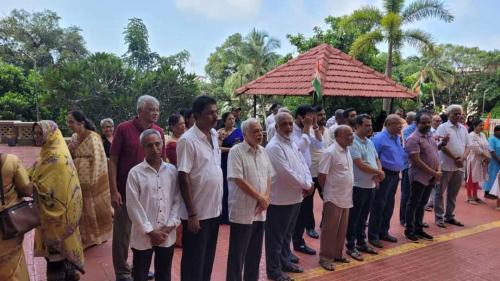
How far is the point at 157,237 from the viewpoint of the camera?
3.01 m

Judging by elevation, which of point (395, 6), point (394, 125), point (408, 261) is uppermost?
point (395, 6)

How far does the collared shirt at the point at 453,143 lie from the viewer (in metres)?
6.36

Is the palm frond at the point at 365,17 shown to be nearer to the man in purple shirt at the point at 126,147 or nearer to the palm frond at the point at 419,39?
the palm frond at the point at 419,39

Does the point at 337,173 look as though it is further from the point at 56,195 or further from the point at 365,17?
the point at 365,17

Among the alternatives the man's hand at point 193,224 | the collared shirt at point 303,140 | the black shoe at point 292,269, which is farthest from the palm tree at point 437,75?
the man's hand at point 193,224

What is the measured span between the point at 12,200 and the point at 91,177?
1.63 m

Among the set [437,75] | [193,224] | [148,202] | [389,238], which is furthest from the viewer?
[437,75]

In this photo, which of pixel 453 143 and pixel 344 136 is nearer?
pixel 344 136

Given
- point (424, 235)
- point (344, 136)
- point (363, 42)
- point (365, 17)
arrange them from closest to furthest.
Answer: point (344, 136) < point (424, 235) < point (363, 42) < point (365, 17)

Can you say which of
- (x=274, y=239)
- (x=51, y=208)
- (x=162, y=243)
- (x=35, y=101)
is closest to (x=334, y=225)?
(x=274, y=239)

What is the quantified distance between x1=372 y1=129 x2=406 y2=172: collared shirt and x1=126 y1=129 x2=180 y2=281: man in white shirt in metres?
3.22

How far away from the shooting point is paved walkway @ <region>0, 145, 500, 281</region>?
14.5 feet

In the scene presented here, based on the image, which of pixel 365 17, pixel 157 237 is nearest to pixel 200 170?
pixel 157 237

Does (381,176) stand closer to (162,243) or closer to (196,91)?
(162,243)
